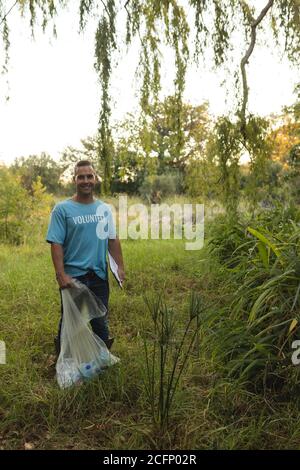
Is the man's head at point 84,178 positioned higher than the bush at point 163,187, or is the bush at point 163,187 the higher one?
the man's head at point 84,178

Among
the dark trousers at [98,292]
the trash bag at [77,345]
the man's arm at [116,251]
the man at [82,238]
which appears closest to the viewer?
the trash bag at [77,345]

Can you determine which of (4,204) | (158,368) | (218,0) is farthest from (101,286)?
(4,204)

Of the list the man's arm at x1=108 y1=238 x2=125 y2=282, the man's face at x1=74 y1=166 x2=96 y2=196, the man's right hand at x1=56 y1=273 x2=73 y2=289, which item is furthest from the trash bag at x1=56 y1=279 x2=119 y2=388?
the man's face at x1=74 y1=166 x2=96 y2=196

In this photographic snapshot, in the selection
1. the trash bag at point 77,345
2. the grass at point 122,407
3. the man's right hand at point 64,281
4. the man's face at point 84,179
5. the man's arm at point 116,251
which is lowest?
the grass at point 122,407

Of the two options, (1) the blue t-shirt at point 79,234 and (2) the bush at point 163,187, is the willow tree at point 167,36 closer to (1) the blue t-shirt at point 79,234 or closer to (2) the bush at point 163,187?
(1) the blue t-shirt at point 79,234

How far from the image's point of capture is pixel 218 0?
3879 millimetres

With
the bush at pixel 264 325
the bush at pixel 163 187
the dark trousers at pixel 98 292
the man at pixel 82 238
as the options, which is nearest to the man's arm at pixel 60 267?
the man at pixel 82 238

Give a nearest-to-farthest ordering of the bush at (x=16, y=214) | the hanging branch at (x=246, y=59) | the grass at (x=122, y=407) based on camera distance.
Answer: the grass at (x=122, y=407) → the hanging branch at (x=246, y=59) → the bush at (x=16, y=214)

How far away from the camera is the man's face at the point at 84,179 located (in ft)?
10.3

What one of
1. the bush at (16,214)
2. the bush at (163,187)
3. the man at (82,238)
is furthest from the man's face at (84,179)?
the bush at (163,187)

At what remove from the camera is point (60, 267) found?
3.02 meters

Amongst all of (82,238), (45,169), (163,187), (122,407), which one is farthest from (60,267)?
(45,169)

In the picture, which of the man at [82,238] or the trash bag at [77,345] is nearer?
the trash bag at [77,345]

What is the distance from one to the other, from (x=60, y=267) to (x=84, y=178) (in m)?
0.65
